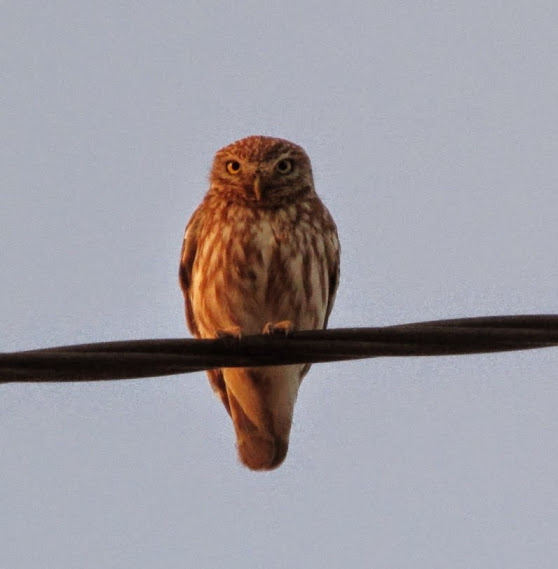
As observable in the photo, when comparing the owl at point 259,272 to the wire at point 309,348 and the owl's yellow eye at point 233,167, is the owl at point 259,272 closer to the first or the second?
the owl's yellow eye at point 233,167

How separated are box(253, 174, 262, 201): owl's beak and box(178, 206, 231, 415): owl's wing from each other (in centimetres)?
37

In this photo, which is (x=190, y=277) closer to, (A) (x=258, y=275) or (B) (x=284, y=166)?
(A) (x=258, y=275)

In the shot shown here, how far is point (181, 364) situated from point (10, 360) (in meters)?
0.64

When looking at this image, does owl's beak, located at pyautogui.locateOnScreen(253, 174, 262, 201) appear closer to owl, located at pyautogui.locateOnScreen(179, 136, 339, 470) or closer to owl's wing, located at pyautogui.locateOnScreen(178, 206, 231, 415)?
owl, located at pyautogui.locateOnScreen(179, 136, 339, 470)

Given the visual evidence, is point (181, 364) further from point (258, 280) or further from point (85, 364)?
point (258, 280)

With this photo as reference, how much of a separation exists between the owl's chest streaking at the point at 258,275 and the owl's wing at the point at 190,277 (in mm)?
112

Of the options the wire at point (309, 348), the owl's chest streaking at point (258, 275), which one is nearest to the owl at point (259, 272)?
the owl's chest streaking at point (258, 275)

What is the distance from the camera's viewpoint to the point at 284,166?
8.45m

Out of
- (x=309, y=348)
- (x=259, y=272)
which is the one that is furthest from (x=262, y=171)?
(x=309, y=348)

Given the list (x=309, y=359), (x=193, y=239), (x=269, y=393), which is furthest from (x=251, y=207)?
(x=309, y=359)

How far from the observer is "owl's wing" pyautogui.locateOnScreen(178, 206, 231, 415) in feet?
25.8

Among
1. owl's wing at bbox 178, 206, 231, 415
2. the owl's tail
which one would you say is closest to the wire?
the owl's tail

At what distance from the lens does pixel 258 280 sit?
24.2ft

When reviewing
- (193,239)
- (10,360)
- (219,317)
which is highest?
(193,239)
